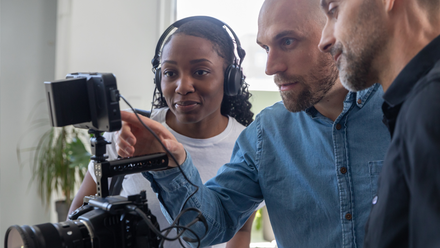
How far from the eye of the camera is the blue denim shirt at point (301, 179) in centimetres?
89

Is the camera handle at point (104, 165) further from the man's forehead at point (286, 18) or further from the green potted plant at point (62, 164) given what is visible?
the green potted plant at point (62, 164)

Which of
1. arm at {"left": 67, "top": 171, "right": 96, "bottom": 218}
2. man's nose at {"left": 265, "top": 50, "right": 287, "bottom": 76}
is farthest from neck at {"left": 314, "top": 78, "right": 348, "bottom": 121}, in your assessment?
arm at {"left": 67, "top": 171, "right": 96, "bottom": 218}

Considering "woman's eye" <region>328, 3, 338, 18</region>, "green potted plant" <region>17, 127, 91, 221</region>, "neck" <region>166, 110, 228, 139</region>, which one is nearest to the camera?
"woman's eye" <region>328, 3, 338, 18</region>

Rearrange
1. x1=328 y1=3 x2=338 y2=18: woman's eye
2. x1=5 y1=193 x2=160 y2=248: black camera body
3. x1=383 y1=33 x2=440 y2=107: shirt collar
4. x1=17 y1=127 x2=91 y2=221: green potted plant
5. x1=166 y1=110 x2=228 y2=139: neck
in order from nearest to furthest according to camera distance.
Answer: x1=383 y1=33 x2=440 y2=107: shirt collar < x1=5 y1=193 x2=160 y2=248: black camera body < x1=328 y1=3 x2=338 y2=18: woman's eye < x1=166 y1=110 x2=228 y2=139: neck < x1=17 y1=127 x2=91 y2=221: green potted plant

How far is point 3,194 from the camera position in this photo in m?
2.50

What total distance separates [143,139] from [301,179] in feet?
1.43

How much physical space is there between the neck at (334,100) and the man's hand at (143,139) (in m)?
0.42

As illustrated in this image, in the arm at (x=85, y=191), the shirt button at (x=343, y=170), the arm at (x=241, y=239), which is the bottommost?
the arm at (x=241, y=239)

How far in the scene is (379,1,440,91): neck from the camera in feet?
1.87

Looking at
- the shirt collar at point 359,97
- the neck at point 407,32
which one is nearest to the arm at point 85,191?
the shirt collar at point 359,97

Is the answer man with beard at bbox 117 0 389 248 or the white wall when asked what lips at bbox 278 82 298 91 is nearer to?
man with beard at bbox 117 0 389 248

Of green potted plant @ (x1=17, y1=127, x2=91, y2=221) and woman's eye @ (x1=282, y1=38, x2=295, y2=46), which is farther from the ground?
woman's eye @ (x1=282, y1=38, x2=295, y2=46)

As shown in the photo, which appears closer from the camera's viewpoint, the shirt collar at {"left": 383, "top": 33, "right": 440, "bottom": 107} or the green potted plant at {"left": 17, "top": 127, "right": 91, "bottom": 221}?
the shirt collar at {"left": 383, "top": 33, "right": 440, "bottom": 107}

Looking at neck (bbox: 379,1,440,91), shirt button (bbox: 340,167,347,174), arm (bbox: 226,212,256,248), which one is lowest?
arm (bbox: 226,212,256,248)
